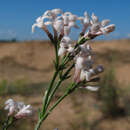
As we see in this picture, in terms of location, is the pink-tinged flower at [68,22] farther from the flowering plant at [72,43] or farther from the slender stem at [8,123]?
the slender stem at [8,123]

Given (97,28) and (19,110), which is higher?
(97,28)

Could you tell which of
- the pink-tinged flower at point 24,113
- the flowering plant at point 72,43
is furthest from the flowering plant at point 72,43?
the pink-tinged flower at point 24,113

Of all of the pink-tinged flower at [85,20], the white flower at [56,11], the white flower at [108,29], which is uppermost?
the white flower at [56,11]

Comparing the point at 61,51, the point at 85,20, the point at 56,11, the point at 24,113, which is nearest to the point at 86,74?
the point at 61,51

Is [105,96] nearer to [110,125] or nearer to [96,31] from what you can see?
[110,125]

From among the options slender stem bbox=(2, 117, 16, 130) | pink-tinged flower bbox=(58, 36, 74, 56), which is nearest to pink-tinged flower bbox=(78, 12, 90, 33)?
pink-tinged flower bbox=(58, 36, 74, 56)

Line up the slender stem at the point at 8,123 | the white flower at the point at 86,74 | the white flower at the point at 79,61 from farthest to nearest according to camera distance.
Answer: the slender stem at the point at 8,123
the white flower at the point at 86,74
the white flower at the point at 79,61

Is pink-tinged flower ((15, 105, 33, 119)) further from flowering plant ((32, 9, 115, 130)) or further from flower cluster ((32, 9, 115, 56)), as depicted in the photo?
flower cluster ((32, 9, 115, 56))

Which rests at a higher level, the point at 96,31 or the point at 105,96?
the point at 96,31

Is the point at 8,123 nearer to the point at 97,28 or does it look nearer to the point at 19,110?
the point at 19,110

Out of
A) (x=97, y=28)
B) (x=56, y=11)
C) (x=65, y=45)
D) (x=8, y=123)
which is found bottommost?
(x=8, y=123)

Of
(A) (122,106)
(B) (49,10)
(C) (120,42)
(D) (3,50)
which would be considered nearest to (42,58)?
(D) (3,50)
